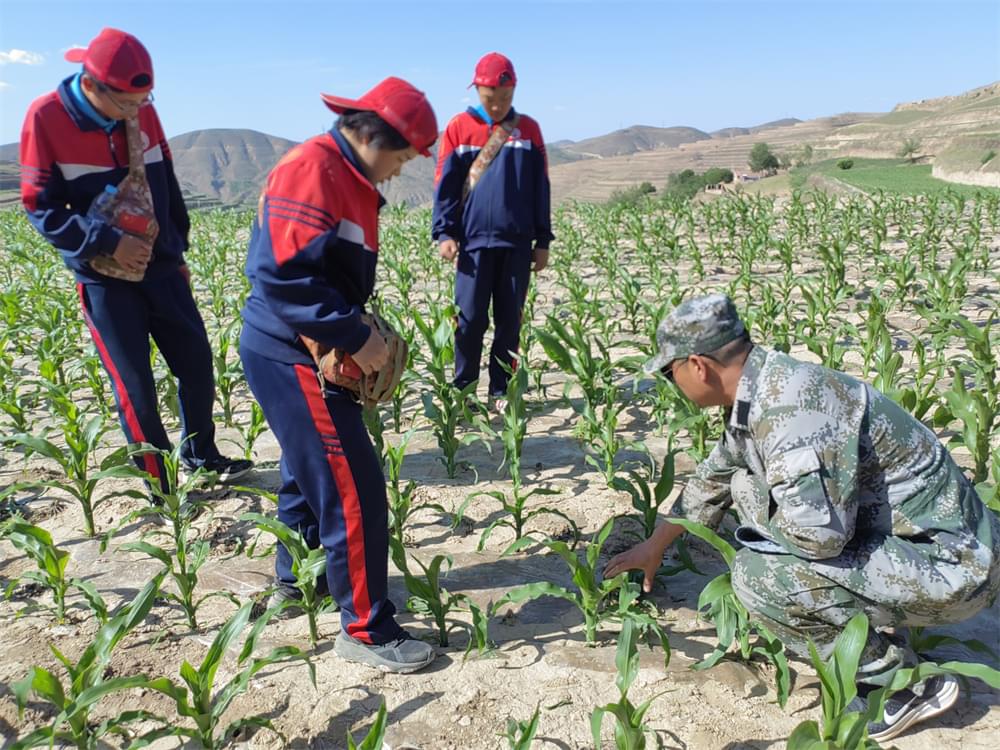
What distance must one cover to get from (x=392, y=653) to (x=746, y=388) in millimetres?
1261

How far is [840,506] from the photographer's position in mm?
1911

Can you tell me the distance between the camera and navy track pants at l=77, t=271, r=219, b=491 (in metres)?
3.04

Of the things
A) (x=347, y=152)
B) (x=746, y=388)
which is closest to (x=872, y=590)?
(x=746, y=388)

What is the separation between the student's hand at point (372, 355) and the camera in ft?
6.89

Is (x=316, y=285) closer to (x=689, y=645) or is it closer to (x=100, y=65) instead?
(x=100, y=65)

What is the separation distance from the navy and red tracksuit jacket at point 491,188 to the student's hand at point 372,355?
78.6 inches

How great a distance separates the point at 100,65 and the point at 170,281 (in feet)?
2.89

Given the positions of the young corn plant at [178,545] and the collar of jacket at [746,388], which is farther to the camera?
the young corn plant at [178,545]

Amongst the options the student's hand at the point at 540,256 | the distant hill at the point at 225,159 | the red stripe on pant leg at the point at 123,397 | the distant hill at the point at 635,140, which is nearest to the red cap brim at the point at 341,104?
the red stripe on pant leg at the point at 123,397

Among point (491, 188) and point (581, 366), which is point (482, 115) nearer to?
point (491, 188)

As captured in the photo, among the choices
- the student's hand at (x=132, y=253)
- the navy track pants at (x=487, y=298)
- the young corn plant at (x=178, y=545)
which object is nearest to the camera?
the young corn plant at (x=178, y=545)

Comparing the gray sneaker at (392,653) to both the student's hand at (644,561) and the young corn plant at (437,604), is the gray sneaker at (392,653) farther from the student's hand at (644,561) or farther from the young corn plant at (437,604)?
the student's hand at (644,561)

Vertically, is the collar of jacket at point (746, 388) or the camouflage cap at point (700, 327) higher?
the camouflage cap at point (700, 327)

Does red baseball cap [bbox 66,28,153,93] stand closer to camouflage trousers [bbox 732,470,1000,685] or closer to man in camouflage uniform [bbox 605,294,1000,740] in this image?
man in camouflage uniform [bbox 605,294,1000,740]
